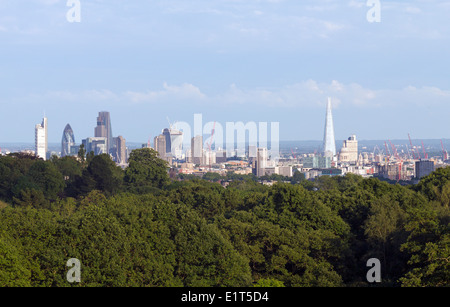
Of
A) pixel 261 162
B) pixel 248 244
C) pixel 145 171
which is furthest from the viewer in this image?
pixel 261 162

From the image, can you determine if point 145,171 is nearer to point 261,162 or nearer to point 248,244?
point 248,244

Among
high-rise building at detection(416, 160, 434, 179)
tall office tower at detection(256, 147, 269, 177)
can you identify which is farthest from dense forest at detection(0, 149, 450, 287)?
tall office tower at detection(256, 147, 269, 177)

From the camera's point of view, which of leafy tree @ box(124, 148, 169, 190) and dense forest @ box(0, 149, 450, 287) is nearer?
dense forest @ box(0, 149, 450, 287)

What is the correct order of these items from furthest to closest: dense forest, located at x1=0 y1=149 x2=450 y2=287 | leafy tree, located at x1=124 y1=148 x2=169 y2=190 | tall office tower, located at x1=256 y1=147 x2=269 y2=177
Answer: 1. tall office tower, located at x1=256 y1=147 x2=269 y2=177
2. leafy tree, located at x1=124 y1=148 x2=169 y2=190
3. dense forest, located at x1=0 y1=149 x2=450 y2=287

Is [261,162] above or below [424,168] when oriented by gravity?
above

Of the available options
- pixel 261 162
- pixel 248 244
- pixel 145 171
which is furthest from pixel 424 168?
pixel 248 244

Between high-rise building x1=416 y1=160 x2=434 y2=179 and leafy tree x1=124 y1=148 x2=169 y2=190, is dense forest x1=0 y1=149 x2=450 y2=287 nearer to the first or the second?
leafy tree x1=124 y1=148 x2=169 y2=190

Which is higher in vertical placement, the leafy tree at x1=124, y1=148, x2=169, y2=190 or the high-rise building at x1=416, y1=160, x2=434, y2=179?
the leafy tree at x1=124, y1=148, x2=169, y2=190

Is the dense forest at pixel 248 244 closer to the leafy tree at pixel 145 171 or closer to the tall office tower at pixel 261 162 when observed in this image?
the leafy tree at pixel 145 171

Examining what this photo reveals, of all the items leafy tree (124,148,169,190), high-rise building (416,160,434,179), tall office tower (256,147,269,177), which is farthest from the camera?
tall office tower (256,147,269,177)
